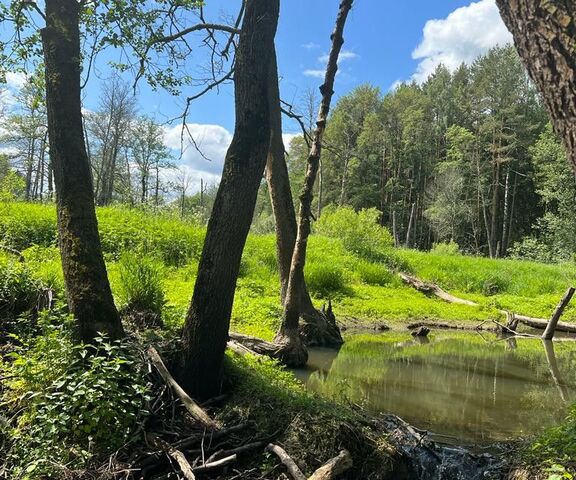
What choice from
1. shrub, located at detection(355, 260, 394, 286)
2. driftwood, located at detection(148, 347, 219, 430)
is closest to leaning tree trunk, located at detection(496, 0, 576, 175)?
driftwood, located at detection(148, 347, 219, 430)

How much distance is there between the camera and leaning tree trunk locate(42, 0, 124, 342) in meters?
4.81

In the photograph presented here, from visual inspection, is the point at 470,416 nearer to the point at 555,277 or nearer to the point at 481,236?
the point at 555,277

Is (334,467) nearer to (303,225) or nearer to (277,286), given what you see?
(303,225)

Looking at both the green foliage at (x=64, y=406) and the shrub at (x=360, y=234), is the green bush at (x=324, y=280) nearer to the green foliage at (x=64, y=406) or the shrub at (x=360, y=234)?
the shrub at (x=360, y=234)

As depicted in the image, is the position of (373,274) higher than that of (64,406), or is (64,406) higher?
(373,274)

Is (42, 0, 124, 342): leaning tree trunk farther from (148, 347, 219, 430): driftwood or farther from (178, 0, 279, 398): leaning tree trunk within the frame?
(178, 0, 279, 398): leaning tree trunk

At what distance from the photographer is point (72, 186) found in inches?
192

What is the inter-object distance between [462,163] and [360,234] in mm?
27720

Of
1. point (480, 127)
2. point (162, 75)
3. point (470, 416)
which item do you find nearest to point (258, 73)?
point (162, 75)

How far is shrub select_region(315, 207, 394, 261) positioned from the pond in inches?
342

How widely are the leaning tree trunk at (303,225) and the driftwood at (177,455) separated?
16.2 ft

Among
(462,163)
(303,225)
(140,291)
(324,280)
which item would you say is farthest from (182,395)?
(462,163)

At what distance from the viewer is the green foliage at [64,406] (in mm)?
3781

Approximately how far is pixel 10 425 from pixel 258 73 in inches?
157
